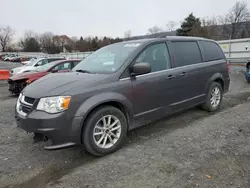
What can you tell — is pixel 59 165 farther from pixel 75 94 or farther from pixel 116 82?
pixel 116 82

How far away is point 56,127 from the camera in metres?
A: 2.74

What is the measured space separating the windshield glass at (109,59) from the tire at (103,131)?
726mm

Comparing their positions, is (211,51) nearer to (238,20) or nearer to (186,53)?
(186,53)

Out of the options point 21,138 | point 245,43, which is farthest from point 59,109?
point 245,43

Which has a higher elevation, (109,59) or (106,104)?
(109,59)

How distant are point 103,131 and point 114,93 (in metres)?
0.61

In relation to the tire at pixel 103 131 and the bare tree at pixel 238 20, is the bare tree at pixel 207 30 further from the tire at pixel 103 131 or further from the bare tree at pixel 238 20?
the tire at pixel 103 131

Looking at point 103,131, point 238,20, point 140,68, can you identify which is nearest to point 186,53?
point 140,68

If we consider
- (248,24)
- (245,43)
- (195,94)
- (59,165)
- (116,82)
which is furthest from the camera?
(248,24)

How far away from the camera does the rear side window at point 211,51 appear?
16.2 feet

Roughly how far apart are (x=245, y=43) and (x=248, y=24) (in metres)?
43.1

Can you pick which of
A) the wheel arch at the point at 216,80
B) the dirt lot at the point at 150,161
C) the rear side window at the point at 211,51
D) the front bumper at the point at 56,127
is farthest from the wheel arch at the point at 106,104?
the rear side window at the point at 211,51

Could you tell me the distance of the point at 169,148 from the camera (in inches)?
131

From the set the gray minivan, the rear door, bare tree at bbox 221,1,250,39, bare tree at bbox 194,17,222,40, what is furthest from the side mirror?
bare tree at bbox 221,1,250,39
